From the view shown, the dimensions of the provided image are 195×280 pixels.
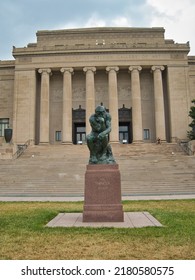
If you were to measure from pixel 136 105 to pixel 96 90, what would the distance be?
23.7 feet

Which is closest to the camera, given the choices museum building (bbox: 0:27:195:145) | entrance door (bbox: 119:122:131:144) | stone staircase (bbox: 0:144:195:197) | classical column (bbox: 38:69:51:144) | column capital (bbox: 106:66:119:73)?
stone staircase (bbox: 0:144:195:197)

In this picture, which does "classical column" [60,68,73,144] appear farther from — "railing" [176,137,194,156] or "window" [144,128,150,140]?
"railing" [176,137,194,156]

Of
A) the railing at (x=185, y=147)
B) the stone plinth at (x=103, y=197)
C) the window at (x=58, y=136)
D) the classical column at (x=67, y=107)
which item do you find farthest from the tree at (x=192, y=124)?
the stone plinth at (x=103, y=197)

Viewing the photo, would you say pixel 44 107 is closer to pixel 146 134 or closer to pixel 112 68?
pixel 112 68

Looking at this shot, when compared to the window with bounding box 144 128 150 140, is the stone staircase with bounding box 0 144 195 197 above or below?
below

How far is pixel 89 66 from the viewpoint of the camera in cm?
4209

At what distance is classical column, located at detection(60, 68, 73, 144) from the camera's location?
133 feet

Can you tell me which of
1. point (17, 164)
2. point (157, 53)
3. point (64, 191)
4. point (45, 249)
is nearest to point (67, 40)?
point (157, 53)

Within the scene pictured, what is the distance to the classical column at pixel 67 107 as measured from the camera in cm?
4062

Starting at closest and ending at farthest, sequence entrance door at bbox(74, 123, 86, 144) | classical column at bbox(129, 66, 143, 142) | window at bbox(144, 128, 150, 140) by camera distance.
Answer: classical column at bbox(129, 66, 143, 142)
window at bbox(144, 128, 150, 140)
entrance door at bbox(74, 123, 86, 144)

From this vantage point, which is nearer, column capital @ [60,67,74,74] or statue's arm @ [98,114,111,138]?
statue's arm @ [98,114,111,138]

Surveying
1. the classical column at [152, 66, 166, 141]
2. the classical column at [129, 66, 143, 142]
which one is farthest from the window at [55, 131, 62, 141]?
the classical column at [152, 66, 166, 141]

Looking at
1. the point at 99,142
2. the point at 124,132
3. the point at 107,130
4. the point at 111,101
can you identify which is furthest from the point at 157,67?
the point at 99,142

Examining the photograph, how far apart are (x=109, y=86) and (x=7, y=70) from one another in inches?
629
